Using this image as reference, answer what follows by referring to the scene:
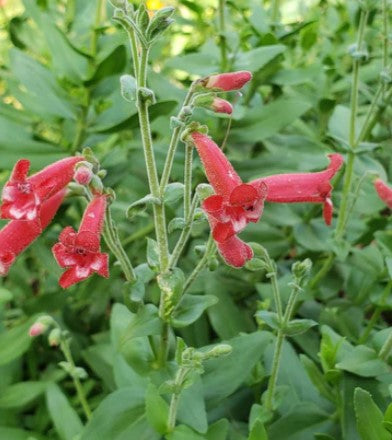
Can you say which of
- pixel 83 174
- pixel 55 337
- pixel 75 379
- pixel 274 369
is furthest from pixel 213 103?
pixel 75 379

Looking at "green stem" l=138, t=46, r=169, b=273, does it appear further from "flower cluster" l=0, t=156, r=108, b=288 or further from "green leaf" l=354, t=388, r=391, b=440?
"green leaf" l=354, t=388, r=391, b=440

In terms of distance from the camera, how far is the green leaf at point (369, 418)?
1.40 meters

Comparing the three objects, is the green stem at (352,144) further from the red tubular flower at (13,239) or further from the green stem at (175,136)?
the red tubular flower at (13,239)

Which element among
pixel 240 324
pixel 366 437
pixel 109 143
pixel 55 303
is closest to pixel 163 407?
pixel 366 437

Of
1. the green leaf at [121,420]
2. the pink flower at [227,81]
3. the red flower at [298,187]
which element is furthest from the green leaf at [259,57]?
the green leaf at [121,420]

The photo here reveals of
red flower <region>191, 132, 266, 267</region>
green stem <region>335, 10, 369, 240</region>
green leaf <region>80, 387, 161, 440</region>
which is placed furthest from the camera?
green stem <region>335, 10, 369, 240</region>

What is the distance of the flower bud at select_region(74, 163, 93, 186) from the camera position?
133cm

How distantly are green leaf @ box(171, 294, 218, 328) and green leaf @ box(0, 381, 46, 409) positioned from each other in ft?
2.14

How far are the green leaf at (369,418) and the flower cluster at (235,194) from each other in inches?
14.8

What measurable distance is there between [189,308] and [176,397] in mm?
200

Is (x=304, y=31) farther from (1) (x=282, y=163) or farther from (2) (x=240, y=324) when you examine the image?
(2) (x=240, y=324)

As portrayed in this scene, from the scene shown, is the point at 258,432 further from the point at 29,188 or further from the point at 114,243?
the point at 29,188

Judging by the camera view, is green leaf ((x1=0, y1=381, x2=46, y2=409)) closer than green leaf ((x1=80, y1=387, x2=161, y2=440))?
No

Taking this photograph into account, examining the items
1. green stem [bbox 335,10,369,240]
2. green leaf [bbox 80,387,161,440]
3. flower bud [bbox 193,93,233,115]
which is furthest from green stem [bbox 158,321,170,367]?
green stem [bbox 335,10,369,240]
